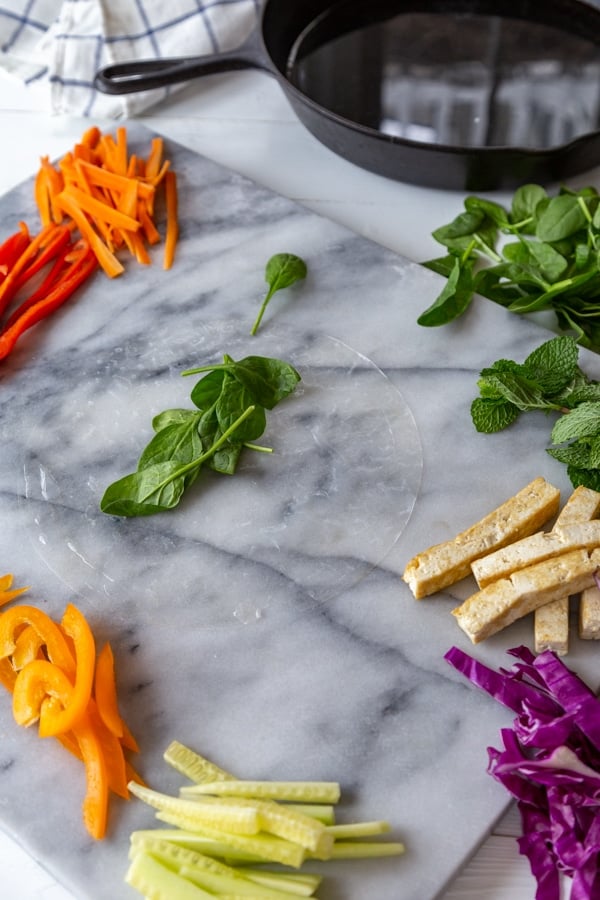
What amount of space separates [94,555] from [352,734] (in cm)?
54

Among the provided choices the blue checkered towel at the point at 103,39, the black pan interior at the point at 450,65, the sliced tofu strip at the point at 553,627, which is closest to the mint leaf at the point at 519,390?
the sliced tofu strip at the point at 553,627

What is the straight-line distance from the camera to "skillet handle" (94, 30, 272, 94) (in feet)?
7.79

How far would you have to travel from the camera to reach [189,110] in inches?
106

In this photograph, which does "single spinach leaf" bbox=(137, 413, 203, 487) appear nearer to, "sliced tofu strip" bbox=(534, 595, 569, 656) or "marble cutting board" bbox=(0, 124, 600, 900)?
"marble cutting board" bbox=(0, 124, 600, 900)

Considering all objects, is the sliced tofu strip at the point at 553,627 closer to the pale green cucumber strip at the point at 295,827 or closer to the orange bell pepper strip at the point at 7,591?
the pale green cucumber strip at the point at 295,827

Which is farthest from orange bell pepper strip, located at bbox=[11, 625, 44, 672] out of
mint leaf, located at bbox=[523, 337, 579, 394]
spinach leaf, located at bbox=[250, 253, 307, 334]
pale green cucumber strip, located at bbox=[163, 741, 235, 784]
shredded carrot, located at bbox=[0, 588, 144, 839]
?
mint leaf, located at bbox=[523, 337, 579, 394]

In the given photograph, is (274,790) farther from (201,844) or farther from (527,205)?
(527,205)

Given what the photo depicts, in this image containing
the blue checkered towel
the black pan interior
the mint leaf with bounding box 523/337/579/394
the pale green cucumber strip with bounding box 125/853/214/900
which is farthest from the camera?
the blue checkered towel

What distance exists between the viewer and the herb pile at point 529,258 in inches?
82.9

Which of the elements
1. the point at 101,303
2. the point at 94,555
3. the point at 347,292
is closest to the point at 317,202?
the point at 347,292

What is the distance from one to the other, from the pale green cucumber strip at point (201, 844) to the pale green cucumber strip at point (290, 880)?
2 cm

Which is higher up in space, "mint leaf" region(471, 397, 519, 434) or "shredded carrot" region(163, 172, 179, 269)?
"shredded carrot" region(163, 172, 179, 269)

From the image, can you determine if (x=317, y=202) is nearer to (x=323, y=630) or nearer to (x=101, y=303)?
(x=101, y=303)

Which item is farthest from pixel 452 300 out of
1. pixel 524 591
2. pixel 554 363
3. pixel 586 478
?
pixel 524 591
